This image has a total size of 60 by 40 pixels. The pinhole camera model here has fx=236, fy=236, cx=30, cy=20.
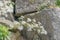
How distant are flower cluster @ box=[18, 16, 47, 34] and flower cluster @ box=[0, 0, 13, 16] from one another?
36cm

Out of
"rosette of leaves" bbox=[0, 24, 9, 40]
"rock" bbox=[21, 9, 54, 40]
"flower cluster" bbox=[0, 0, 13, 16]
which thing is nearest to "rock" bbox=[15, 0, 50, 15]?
"flower cluster" bbox=[0, 0, 13, 16]

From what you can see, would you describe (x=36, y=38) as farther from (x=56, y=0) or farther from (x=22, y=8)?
(x=56, y=0)

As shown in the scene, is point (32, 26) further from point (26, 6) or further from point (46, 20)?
point (26, 6)

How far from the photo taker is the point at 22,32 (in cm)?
382


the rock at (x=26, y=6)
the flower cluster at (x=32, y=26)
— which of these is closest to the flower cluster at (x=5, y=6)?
the rock at (x=26, y=6)

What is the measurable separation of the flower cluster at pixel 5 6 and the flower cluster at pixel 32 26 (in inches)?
14.2

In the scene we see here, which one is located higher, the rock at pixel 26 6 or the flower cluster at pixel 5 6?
the flower cluster at pixel 5 6

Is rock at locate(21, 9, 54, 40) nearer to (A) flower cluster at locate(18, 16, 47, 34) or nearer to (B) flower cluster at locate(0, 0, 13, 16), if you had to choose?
(A) flower cluster at locate(18, 16, 47, 34)

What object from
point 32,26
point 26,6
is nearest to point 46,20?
point 32,26

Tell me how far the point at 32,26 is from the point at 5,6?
644 millimetres

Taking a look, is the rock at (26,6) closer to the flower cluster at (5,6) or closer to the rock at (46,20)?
the flower cluster at (5,6)

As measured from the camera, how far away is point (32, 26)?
374cm

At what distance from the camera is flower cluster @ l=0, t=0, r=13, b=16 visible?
400cm

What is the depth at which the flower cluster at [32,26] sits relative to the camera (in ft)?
12.1
